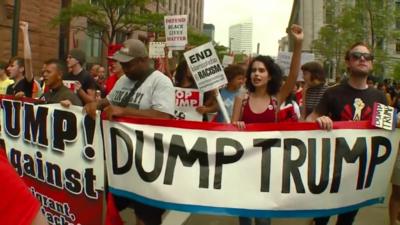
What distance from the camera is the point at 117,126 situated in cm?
434

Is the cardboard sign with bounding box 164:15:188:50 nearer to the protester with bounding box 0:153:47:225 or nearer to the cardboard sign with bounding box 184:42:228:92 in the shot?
the cardboard sign with bounding box 184:42:228:92

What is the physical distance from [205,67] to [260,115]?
2119 millimetres

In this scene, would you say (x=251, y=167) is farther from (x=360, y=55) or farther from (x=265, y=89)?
(x=360, y=55)

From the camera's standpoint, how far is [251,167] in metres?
4.08

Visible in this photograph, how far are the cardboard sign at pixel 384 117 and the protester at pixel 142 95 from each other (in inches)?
60.4

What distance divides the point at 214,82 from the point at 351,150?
8.46ft

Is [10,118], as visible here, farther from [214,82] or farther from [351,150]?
[351,150]

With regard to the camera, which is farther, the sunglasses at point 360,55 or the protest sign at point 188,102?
the protest sign at point 188,102

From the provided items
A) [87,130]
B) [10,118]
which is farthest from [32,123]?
[87,130]

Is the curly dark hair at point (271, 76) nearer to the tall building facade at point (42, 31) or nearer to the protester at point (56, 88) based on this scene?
the protester at point (56, 88)

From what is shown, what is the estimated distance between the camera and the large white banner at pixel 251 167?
4.07m

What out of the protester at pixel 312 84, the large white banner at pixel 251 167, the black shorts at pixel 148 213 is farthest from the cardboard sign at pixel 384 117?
the protester at pixel 312 84

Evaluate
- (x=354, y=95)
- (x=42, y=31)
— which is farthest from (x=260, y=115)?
(x=42, y=31)

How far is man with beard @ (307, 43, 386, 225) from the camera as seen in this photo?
4359 mm
